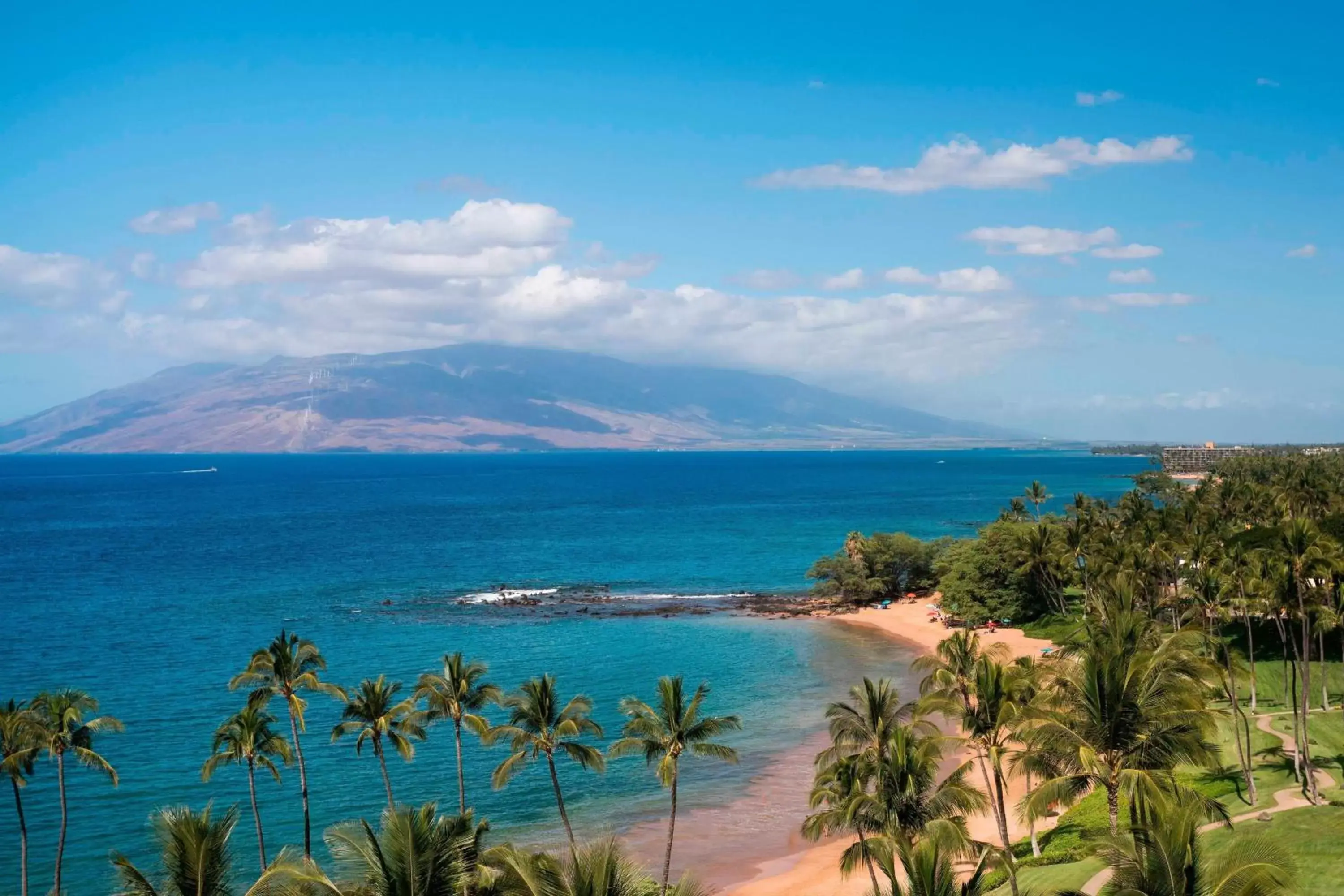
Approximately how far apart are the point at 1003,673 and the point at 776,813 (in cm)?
1886

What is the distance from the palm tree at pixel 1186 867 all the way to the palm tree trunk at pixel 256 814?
1035 inches

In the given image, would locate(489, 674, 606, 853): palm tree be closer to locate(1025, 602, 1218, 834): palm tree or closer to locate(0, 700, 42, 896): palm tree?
locate(0, 700, 42, 896): palm tree

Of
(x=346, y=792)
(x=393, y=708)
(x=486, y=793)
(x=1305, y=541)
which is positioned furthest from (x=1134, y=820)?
(x=346, y=792)

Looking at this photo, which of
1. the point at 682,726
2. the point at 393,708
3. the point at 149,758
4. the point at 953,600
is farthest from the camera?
the point at 953,600

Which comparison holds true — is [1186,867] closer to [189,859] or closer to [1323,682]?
Result: [189,859]

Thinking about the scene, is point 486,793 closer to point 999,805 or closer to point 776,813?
point 776,813

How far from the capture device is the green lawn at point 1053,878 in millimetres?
33500

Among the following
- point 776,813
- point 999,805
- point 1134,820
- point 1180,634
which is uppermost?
point 1180,634

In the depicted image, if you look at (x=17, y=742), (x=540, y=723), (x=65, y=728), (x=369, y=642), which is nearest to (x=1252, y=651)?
(x=540, y=723)

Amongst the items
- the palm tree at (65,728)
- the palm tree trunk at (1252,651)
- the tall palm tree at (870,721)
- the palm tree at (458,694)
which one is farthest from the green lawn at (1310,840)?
the palm tree at (65,728)

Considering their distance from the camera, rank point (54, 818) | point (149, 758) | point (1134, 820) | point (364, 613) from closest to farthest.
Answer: point (1134, 820) < point (54, 818) < point (149, 758) < point (364, 613)

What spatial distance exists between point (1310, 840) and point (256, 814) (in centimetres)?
3481

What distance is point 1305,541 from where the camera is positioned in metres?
48.8

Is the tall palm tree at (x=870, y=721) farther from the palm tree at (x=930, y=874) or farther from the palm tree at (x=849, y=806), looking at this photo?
the palm tree at (x=930, y=874)
